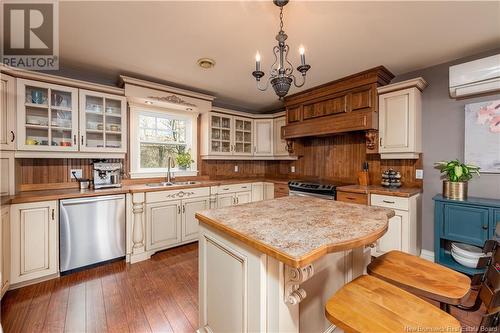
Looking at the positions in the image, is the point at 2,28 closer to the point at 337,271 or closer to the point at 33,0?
the point at 33,0

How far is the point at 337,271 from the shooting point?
4.73ft

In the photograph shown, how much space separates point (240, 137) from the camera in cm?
427

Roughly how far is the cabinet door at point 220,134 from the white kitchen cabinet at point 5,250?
2.50 metres

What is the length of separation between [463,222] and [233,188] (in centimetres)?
288

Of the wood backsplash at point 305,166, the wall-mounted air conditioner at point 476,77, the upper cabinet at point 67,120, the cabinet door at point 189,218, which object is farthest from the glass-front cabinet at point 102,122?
the wall-mounted air conditioner at point 476,77

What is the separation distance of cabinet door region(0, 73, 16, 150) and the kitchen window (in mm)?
1193

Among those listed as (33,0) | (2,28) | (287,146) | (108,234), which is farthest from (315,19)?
(108,234)

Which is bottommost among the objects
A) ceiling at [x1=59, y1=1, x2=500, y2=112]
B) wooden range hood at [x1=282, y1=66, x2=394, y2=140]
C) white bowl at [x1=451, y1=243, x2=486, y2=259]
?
white bowl at [x1=451, y1=243, x2=486, y2=259]

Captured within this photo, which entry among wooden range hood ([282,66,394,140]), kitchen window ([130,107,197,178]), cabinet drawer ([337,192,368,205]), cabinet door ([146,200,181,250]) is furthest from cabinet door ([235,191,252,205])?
cabinet drawer ([337,192,368,205])

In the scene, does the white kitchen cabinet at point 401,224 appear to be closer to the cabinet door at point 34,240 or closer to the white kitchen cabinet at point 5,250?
the cabinet door at point 34,240

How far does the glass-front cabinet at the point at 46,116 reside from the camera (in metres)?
2.31

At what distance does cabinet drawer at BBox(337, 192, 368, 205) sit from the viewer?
2.76 metres

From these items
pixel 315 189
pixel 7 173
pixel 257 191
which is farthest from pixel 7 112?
pixel 315 189

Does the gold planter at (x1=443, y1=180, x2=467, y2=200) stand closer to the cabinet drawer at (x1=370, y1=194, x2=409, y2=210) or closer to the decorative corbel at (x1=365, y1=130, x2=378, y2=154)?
the cabinet drawer at (x1=370, y1=194, x2=409, y2=210)
